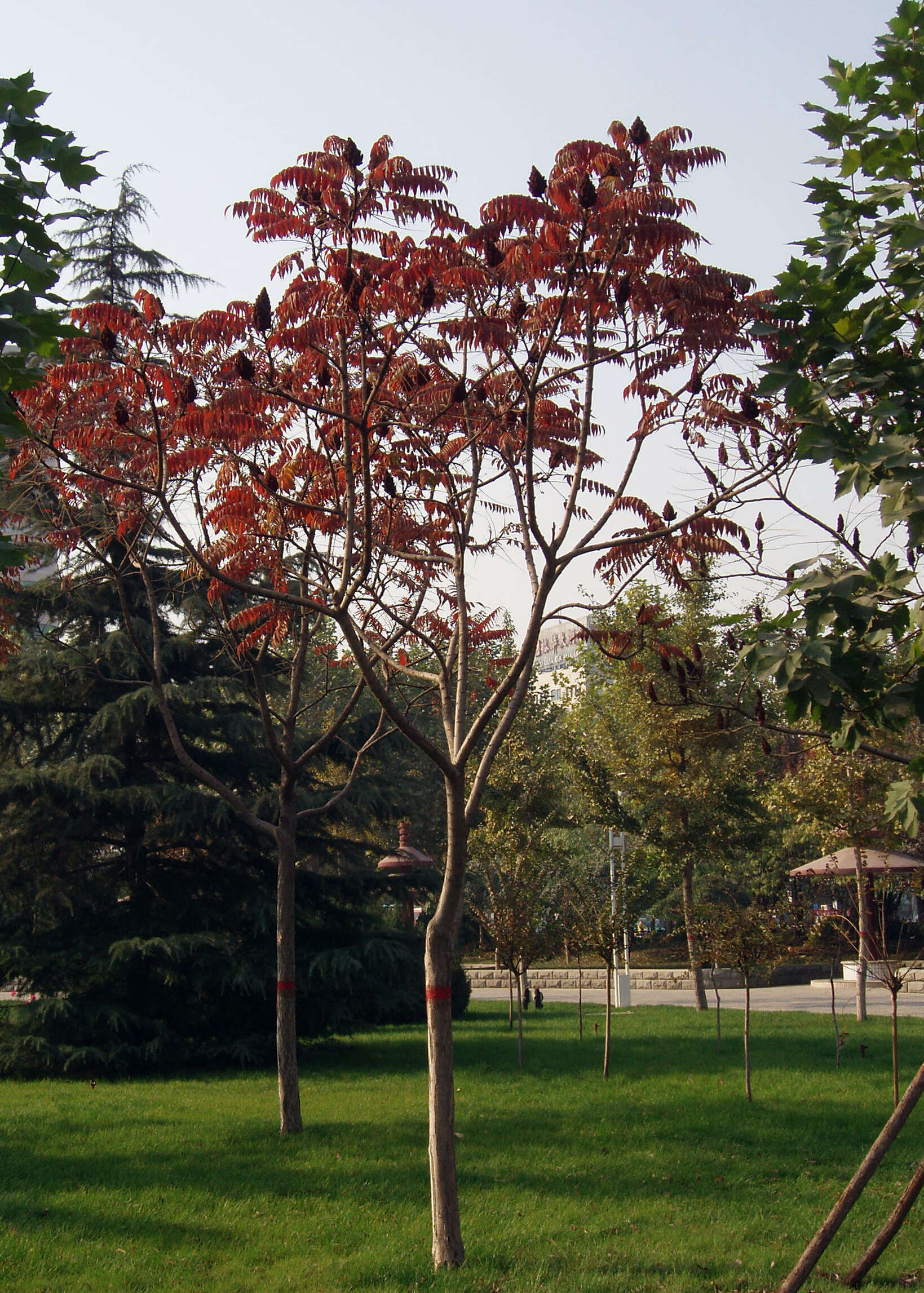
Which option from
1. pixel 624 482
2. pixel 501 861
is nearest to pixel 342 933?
pixel 501 861

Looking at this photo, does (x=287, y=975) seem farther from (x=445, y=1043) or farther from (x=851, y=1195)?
(x=851, y=1195)

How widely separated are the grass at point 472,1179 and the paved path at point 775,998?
381 inches

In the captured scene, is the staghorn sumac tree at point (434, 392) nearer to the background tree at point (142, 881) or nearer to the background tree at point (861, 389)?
the background tree at point (861, 389)

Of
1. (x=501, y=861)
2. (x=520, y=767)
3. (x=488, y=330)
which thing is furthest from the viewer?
(x=520, y=767)

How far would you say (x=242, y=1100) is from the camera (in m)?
13.2

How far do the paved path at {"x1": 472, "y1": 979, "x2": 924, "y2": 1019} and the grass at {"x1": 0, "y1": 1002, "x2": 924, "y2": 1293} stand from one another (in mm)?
9676

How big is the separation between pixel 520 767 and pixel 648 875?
4.18 metres

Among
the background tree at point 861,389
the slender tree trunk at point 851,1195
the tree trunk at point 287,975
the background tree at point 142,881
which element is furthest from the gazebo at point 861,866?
the background tree at point 861,389

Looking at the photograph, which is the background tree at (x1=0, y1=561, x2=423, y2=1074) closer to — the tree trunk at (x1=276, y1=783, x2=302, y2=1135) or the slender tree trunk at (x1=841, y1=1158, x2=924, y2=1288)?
the tree trunk at (x1=276, y1=783, x2=302, y2=1135)

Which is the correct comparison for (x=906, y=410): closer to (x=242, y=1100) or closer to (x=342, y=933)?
(x=242, y=1100)

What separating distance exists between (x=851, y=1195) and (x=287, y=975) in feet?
20.5

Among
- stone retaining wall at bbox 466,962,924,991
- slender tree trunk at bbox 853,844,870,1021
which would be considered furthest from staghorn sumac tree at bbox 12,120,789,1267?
stone retaining wall at bbox 466,962,924,991

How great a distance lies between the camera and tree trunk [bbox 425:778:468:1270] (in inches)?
263

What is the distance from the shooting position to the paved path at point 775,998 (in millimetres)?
24500
